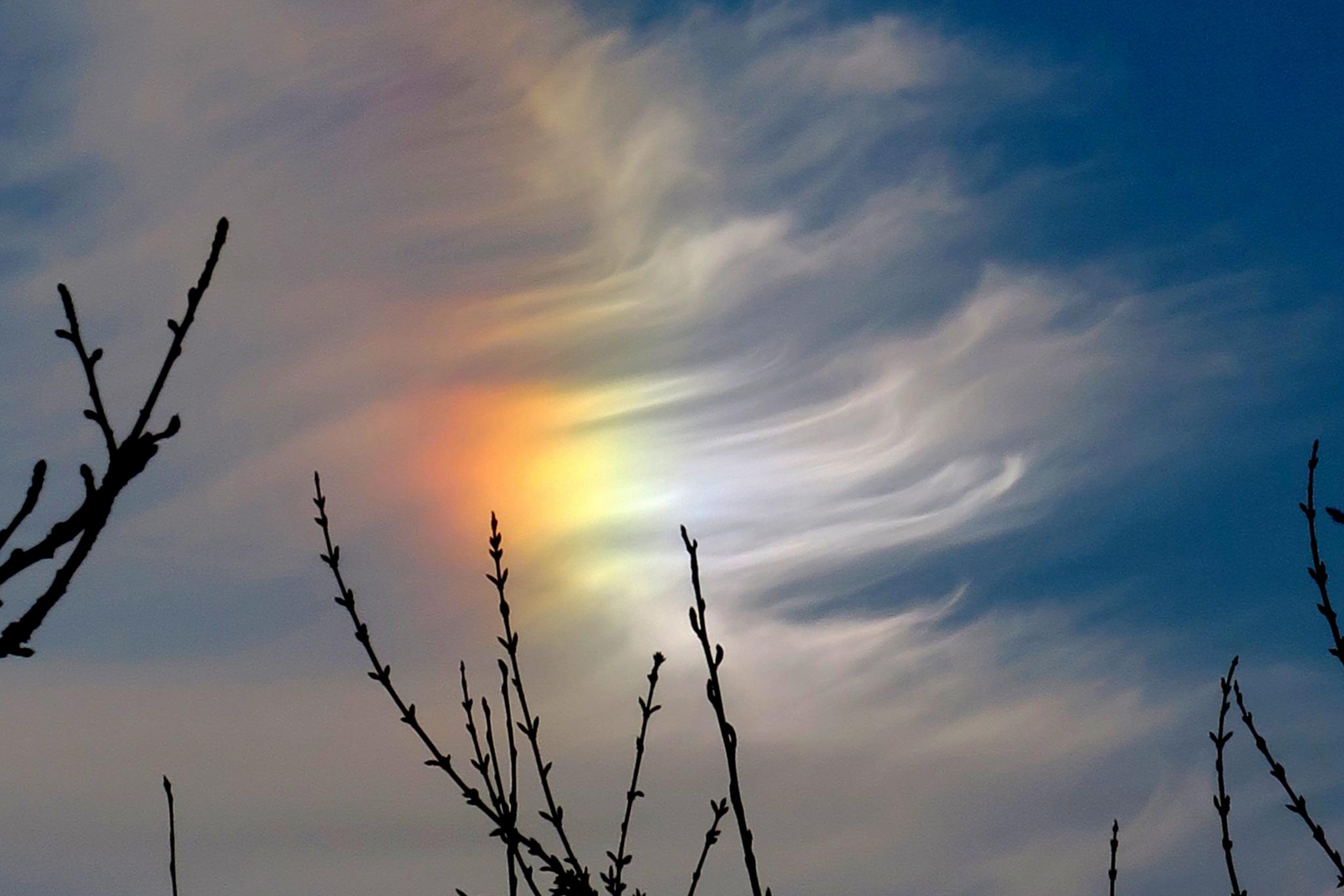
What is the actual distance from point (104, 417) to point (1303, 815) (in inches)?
217

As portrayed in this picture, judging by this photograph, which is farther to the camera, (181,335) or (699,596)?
(699,596)

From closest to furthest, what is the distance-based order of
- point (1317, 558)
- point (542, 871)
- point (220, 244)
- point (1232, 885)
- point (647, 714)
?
Result: point (220, 244) < point (1317, 558) < point (542, 871) < point (1232, 885) < point (647, 714)

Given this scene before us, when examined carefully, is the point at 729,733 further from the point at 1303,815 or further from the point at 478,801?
the point at 1303,815

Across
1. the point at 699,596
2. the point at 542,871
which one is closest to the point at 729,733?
the point at 699,596

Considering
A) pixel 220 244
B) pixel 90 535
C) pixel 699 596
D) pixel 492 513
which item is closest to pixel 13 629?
pixel 90 535

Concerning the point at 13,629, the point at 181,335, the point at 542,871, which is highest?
the point at 181,335

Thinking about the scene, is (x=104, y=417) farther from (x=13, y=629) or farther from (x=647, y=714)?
(x=647, y=714)

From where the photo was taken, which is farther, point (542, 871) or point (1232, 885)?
point (1232, 885)

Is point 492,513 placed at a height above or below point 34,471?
above

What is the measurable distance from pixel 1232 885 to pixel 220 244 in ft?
17.9

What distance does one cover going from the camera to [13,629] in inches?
131

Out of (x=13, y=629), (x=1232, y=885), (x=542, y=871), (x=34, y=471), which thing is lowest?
(x=1232, y=885)

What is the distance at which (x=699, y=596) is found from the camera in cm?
429

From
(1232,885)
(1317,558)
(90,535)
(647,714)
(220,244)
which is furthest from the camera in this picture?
(647,714)
